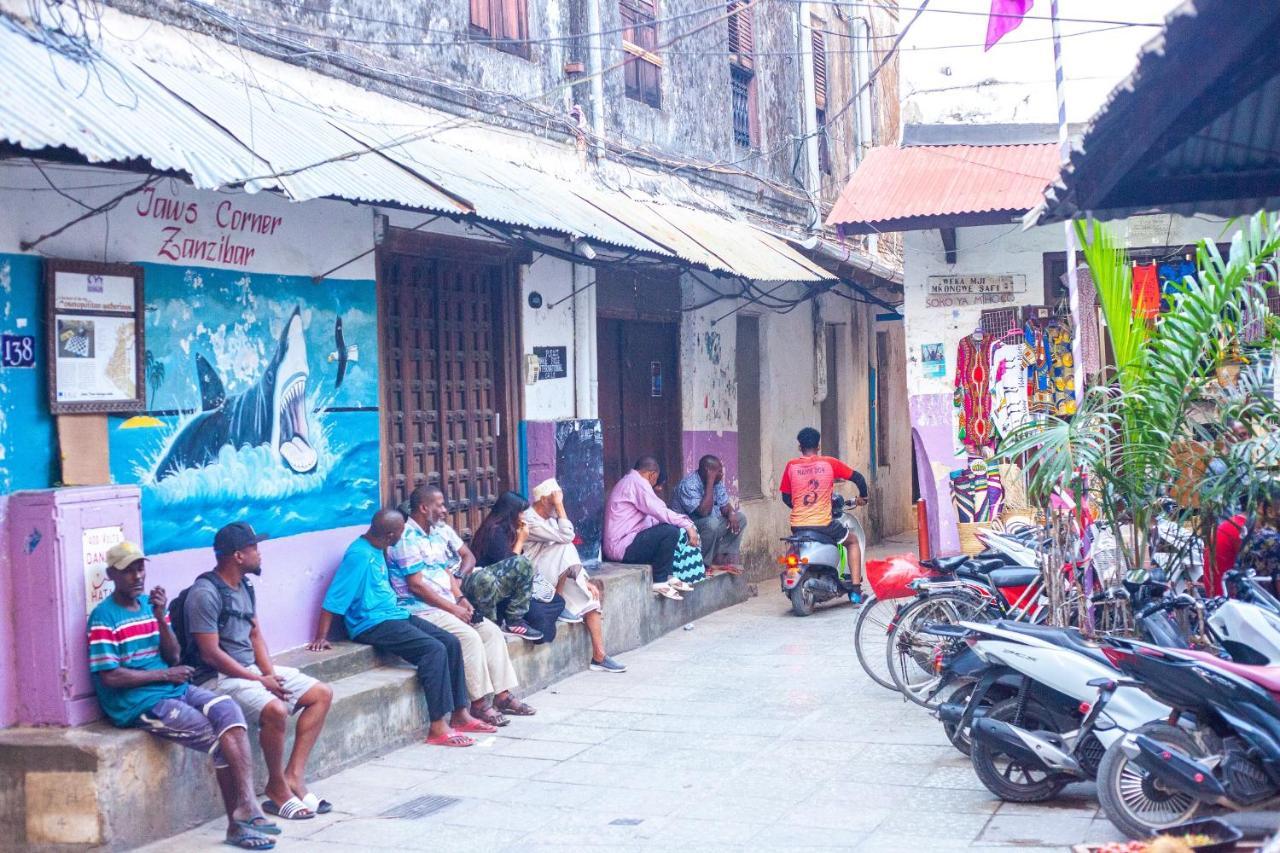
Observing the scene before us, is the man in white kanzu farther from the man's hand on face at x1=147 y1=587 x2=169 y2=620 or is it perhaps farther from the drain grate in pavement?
the man's hand on face at x1=147 y1=587 x2=169 y2=620

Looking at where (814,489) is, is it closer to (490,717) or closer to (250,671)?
(490,717)

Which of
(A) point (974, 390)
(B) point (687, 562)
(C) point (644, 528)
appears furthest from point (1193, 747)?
(A) point (974, 390)

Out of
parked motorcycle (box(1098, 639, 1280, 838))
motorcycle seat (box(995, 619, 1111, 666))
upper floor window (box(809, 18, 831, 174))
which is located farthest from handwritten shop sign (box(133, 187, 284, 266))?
upper floor window (box(809, 18, 831, 174))

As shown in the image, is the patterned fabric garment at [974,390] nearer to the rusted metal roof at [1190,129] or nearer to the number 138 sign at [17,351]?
the rusted metal roof at [1190,129]

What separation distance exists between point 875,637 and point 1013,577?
5.18 feet

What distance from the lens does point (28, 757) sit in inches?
220

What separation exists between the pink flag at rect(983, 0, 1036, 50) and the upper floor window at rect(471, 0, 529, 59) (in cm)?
330

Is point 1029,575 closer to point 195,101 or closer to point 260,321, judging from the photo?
point 260,321

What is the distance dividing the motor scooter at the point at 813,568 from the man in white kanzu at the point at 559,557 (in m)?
2.40

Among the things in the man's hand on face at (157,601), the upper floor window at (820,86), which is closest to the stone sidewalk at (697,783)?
the man's hand on face at (157,601)

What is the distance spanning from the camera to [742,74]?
1465 centimetres

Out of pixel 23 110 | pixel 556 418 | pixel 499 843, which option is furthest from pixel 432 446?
pixel 23 110

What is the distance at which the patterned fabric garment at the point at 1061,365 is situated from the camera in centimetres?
1118

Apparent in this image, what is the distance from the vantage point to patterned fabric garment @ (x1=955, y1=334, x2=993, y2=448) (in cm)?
1145
